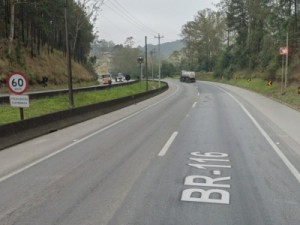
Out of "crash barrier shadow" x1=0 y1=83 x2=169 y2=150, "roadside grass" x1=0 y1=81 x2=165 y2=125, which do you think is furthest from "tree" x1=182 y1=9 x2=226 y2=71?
"crash barrier shadow" x1=0 y1=83 x2=169 y2=150

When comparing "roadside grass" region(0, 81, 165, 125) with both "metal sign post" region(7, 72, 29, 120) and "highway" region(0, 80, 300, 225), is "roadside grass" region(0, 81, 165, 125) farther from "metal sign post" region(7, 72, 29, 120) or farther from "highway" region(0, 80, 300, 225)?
"highway" region(0, 80, 300, 225)

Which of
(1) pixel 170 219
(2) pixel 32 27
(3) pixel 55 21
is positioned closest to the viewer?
(1) pixel 170 219

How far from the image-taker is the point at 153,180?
7.91 metres

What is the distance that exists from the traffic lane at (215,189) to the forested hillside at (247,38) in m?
28.1

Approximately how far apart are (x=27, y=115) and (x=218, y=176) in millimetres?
16738

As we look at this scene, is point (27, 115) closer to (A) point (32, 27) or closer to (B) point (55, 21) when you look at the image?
(A) point (32, 27)

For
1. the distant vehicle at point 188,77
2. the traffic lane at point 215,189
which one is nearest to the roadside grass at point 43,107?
the traffic lane at point 215,189

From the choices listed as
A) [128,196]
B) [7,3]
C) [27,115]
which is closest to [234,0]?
[7,3]

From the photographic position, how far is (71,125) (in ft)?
60.5

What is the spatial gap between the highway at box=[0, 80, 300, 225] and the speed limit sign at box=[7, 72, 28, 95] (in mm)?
1942

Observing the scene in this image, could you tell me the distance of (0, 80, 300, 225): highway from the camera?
234 inches

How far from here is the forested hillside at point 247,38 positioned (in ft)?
161

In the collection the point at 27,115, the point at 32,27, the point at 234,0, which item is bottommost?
the point at 27,115

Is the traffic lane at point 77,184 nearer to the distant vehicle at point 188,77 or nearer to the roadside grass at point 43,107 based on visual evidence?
the roadside grass at point 43,107
